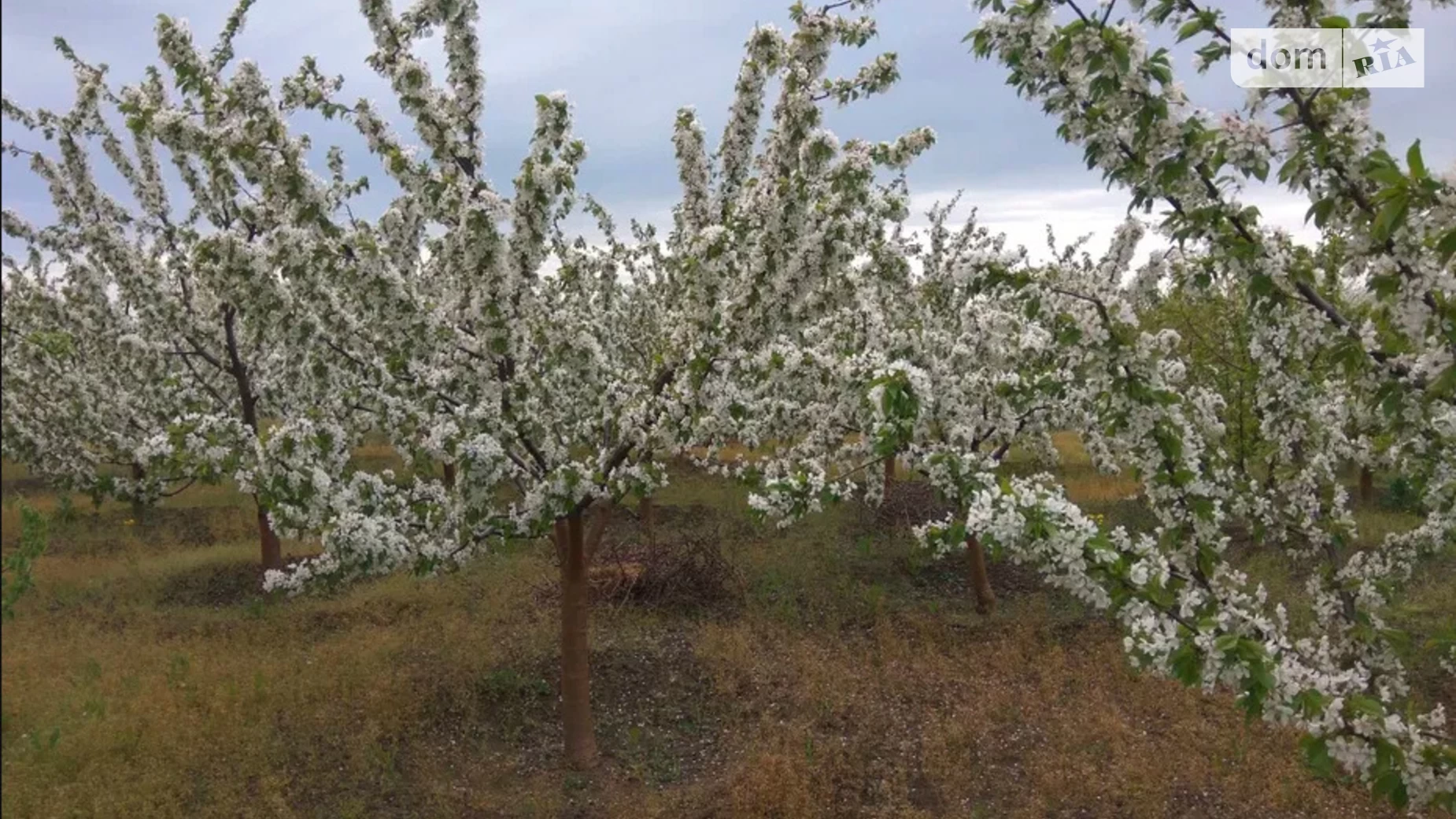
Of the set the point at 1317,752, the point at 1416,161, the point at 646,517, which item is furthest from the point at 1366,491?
the point at 1416,161

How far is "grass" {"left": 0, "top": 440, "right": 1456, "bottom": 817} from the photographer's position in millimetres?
6656

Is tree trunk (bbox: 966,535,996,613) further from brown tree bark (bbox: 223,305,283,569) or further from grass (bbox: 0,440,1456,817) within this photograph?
brown tree bark (bbox: 223,305,283,569)

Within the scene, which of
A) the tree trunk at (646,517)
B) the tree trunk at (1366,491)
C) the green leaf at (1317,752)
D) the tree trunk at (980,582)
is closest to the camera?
the green leaf at (1317,752)

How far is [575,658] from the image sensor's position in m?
7.35

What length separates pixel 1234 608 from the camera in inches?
150

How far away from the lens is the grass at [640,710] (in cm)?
666

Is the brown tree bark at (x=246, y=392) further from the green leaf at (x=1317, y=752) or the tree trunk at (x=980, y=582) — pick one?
the green leaf at (x=1317, y=752)

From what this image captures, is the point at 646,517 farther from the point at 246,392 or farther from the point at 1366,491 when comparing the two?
the point at 1366,491

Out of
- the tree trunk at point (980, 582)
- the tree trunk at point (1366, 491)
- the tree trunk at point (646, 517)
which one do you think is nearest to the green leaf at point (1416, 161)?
the tree trunk at point (980, 582)

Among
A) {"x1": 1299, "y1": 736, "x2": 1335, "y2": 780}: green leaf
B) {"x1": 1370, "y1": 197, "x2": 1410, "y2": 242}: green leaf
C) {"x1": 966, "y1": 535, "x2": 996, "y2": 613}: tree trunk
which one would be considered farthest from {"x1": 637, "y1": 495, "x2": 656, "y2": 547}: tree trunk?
{"x1": 1370, "y1": 197, "x2": 1410, "y2": 242}: green leaf

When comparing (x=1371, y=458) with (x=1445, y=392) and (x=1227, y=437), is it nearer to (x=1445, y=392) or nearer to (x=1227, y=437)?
(x=1445, y=392)

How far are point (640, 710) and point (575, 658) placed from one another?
141cm

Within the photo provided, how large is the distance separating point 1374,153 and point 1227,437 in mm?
10684

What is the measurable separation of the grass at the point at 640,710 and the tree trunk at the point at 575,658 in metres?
0.25
